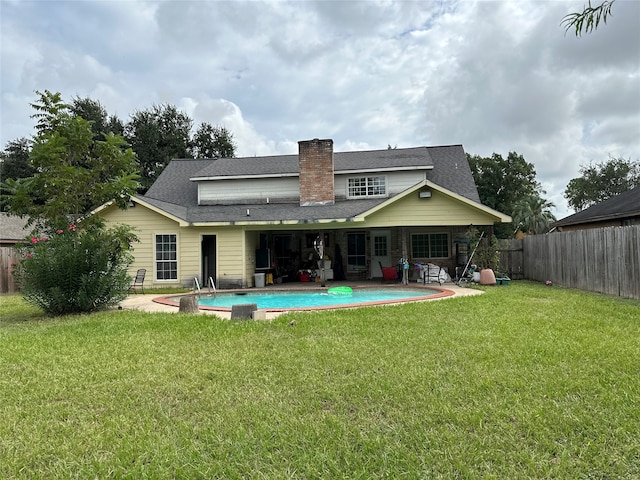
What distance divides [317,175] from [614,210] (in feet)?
43.1

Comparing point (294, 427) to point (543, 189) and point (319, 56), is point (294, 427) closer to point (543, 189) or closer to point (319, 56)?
point (319, 56)

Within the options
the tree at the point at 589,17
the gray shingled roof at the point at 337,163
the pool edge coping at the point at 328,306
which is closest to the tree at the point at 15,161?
the gray shingled roof at the point at 337,163

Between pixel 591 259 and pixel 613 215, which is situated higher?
pixel 613 215

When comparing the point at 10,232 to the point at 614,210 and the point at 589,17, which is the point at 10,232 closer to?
the point at 589,17

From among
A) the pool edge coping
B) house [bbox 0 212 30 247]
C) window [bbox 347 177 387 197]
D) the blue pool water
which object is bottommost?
the blue pool water

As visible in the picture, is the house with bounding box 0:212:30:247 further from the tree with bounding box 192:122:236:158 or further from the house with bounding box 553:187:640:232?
the house with bounding box 553:187:640:232

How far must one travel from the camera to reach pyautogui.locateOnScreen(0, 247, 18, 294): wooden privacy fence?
53.0ft

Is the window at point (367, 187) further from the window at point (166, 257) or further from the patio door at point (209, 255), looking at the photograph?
the window at point (166, 257)

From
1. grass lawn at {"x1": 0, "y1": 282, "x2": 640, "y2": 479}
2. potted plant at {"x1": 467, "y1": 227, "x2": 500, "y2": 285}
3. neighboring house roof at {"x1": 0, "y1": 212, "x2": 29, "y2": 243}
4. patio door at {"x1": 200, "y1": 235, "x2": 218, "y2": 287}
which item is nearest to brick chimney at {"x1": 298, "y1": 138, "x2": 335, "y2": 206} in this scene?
patio door at {"x1": 200, "y1": 235, "x2": 218, "y2": 287}

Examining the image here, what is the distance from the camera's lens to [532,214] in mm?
43094

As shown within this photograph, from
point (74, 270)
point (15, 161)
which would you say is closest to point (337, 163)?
point (74, 270)

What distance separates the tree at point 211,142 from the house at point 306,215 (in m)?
19.2

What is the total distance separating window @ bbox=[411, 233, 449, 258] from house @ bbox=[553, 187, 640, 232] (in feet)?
22.9

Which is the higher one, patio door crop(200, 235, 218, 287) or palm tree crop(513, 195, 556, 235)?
palm tree crop(513, 195, 556, 235)
